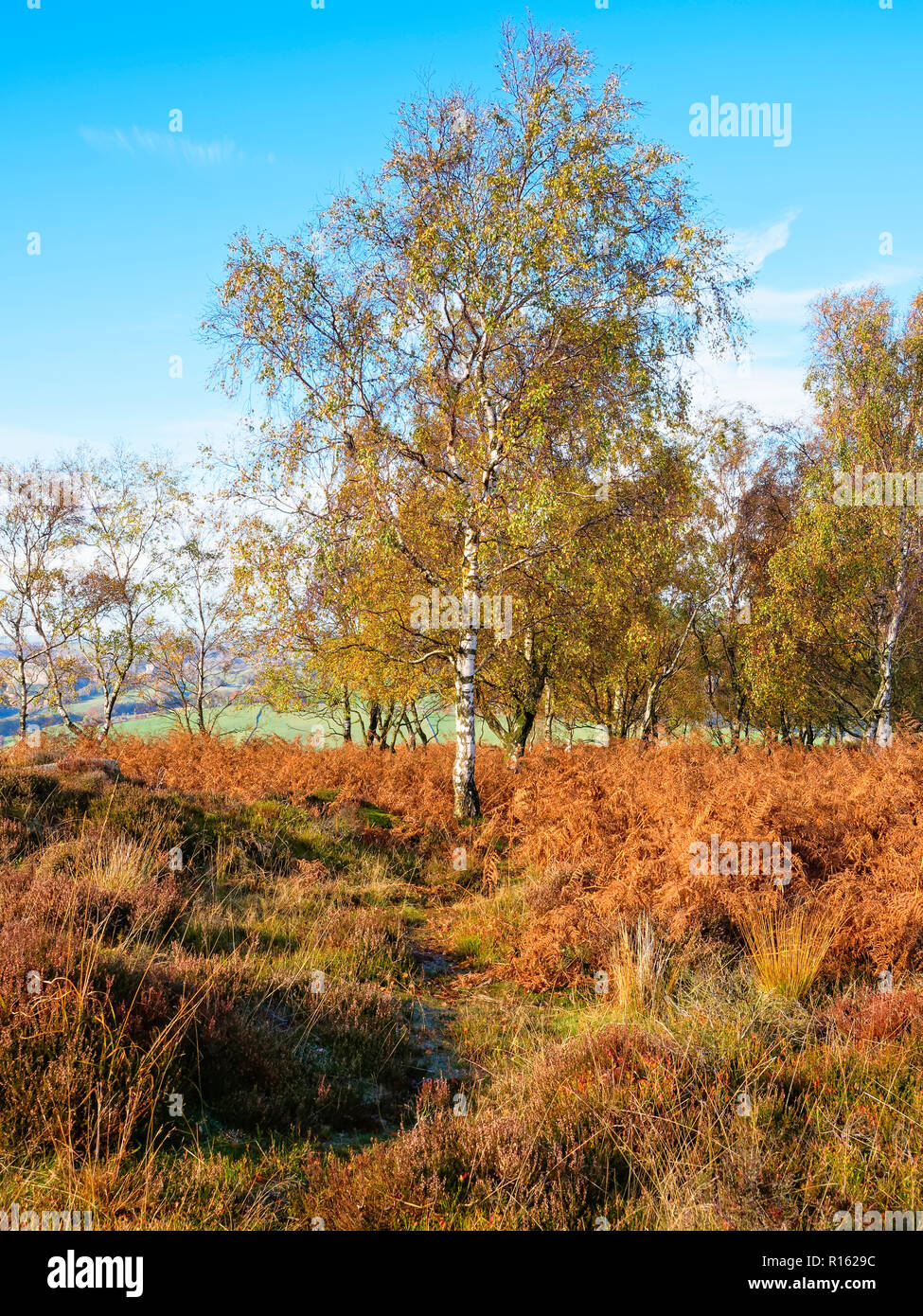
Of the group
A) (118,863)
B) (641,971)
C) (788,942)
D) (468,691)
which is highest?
(468,691)

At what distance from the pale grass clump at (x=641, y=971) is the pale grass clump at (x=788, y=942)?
855 mm

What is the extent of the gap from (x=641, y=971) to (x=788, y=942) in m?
1.53

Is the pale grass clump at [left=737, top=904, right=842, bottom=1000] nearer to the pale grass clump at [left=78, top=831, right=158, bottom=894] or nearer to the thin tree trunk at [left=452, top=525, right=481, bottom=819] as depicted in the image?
the pale grass clump at [left=78, top=831, right=158, bottom=894]

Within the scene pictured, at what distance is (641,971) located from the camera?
7043 millimetres

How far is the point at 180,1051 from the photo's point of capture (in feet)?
16.9

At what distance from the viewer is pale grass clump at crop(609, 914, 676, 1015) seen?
679 cm

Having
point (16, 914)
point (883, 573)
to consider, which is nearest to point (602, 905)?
point (16, 914)

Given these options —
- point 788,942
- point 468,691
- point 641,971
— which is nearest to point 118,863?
point 641,971

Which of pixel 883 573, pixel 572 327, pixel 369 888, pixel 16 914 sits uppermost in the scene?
pixel 572 327

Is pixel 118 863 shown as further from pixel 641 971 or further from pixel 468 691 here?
pixel 468 691

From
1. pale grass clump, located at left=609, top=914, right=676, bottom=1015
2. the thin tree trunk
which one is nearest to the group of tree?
the thin tree trunk

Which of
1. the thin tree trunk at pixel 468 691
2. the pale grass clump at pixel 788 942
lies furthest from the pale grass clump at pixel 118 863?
the thin tree trunk at pixel 468 691

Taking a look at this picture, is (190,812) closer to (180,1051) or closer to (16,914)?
(16,914)
